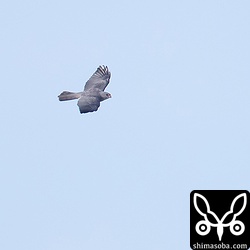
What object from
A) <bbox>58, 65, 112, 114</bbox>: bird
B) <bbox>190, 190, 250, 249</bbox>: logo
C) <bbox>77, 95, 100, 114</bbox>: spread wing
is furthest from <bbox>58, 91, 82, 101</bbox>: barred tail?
<bbox>190, 190, 250, 249</bbox>: logo

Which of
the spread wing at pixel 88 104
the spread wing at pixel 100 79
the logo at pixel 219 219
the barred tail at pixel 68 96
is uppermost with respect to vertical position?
the spread wing at pixel 100 79

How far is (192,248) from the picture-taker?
71.4ft

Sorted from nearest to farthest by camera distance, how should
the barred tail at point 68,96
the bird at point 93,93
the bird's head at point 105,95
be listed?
the bird at point 93,93 < the barred tail at point 68,96 < the bird's head at point 105,95

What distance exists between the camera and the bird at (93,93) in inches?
1839

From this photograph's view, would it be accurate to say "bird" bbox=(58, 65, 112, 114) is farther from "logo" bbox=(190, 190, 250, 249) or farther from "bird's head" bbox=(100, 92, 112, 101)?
"logo" bbox=(190, 190, 250, 249)

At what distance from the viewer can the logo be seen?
2191 cm

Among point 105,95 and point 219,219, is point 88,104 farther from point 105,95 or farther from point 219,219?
point 219,219

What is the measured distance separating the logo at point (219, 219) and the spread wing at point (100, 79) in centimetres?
2832

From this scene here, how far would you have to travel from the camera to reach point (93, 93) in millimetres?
48875

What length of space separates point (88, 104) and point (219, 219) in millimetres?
25360

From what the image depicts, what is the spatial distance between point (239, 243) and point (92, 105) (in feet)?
86.0

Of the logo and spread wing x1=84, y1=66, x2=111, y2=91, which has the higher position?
spread wing x1=84, y1=66, x2=111, y2=91

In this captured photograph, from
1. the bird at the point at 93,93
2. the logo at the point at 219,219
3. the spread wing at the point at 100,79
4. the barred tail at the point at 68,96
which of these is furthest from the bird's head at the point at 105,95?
the logo at the point at 219,219

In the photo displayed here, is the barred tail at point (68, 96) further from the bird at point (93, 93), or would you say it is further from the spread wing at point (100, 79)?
the spread wing at point (100, 79)
